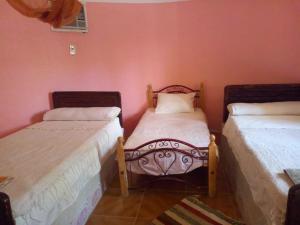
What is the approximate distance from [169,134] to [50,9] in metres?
1.55

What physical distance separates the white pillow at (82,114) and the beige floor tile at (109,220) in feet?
3.88

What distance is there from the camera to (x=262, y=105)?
289cm

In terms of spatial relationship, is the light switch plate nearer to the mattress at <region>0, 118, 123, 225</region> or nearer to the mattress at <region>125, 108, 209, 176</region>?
the mattress at <region>0, 118, 123, 225</region>

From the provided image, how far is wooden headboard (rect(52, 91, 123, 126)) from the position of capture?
Answer: 10.7 ft

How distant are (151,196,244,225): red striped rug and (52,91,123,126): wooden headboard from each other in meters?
1.55

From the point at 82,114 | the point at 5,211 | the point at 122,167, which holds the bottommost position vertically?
the point at 122,167

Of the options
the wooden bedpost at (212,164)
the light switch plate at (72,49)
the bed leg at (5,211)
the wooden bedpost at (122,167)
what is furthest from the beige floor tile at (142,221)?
the light switch plate at (72,49)

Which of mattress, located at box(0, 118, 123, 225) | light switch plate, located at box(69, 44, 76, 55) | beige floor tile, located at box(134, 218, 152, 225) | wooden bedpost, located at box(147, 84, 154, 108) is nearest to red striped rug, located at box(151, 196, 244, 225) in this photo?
beige floor tile, located at box(134, 218, 152, 225)

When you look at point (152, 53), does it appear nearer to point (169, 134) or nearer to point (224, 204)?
point (169, 134)

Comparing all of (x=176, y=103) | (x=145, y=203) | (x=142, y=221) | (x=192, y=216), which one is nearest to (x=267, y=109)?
(x=176, y=103)

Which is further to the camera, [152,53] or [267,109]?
[152,53]

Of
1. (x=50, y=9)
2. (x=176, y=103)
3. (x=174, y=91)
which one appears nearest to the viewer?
(x=50, y=9)

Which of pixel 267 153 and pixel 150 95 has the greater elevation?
pixel 150 95

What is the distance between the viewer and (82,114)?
3.01m
